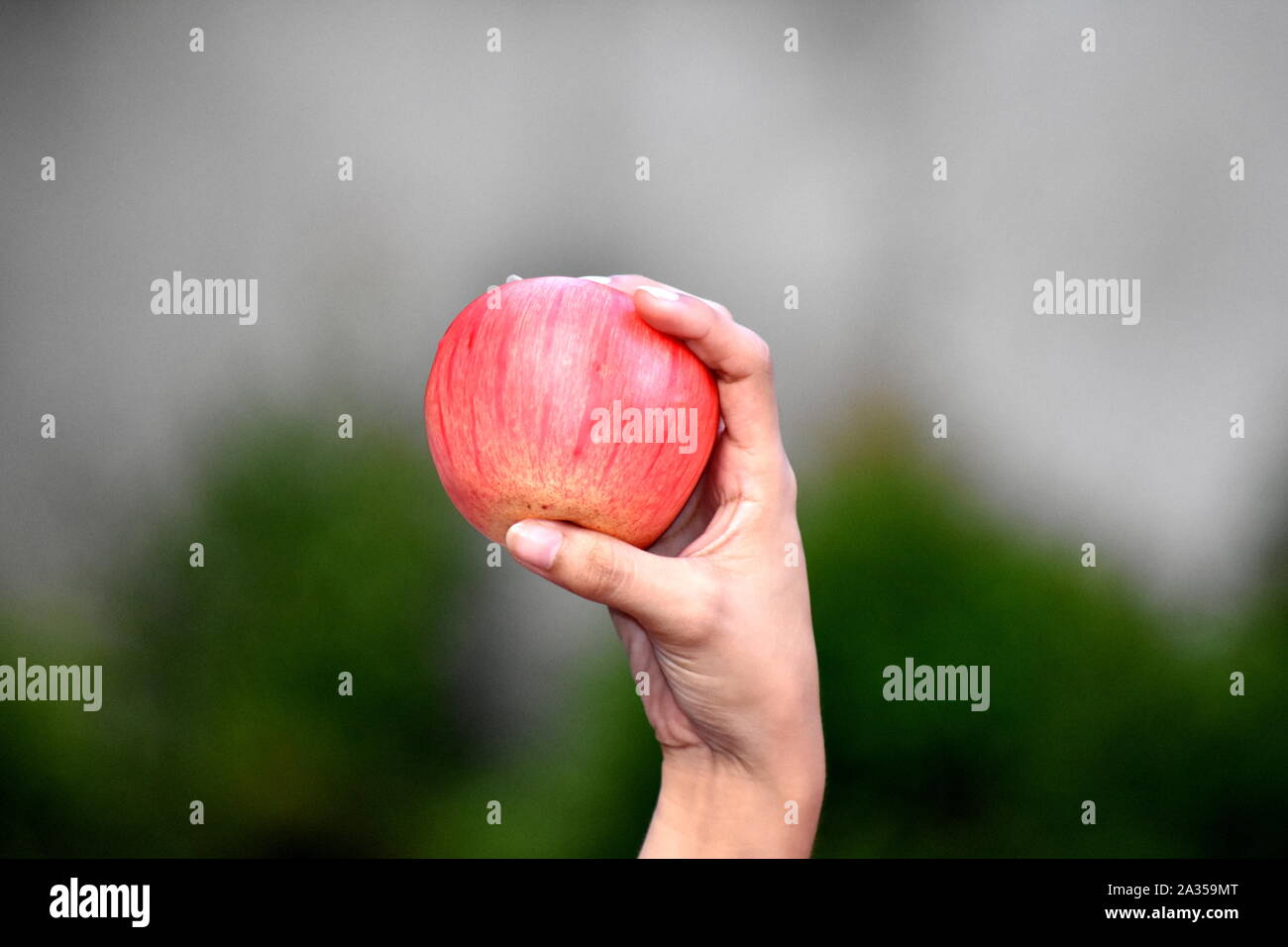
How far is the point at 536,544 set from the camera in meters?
1.43

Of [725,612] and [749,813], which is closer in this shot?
[725,612]

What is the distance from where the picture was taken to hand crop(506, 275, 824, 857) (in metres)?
1.45

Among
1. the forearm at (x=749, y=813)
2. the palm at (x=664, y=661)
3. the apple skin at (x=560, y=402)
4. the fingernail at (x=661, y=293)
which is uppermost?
the fingernail at (x=661, y=293)

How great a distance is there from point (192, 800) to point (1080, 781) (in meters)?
3.37

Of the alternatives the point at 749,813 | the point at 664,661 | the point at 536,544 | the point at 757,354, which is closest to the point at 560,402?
the point at 536,544

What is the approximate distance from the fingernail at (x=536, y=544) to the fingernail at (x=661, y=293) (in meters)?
0.34

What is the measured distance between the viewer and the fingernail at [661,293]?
1.42 meters

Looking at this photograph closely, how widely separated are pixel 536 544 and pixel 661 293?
1.22ft

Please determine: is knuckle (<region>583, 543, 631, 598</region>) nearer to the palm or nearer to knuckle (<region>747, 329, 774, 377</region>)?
the palm

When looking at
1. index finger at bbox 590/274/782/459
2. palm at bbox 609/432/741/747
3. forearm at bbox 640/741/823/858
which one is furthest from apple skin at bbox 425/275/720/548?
forearm at bbox 640/741/823/858

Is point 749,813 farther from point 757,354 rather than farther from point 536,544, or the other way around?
point 757,354

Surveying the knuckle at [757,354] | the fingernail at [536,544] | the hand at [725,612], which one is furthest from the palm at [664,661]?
the fingernail at [536,544]

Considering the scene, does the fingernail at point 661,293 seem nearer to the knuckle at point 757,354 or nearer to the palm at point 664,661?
the knuckle at point 757,354

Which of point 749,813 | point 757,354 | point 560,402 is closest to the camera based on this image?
point 560,402
